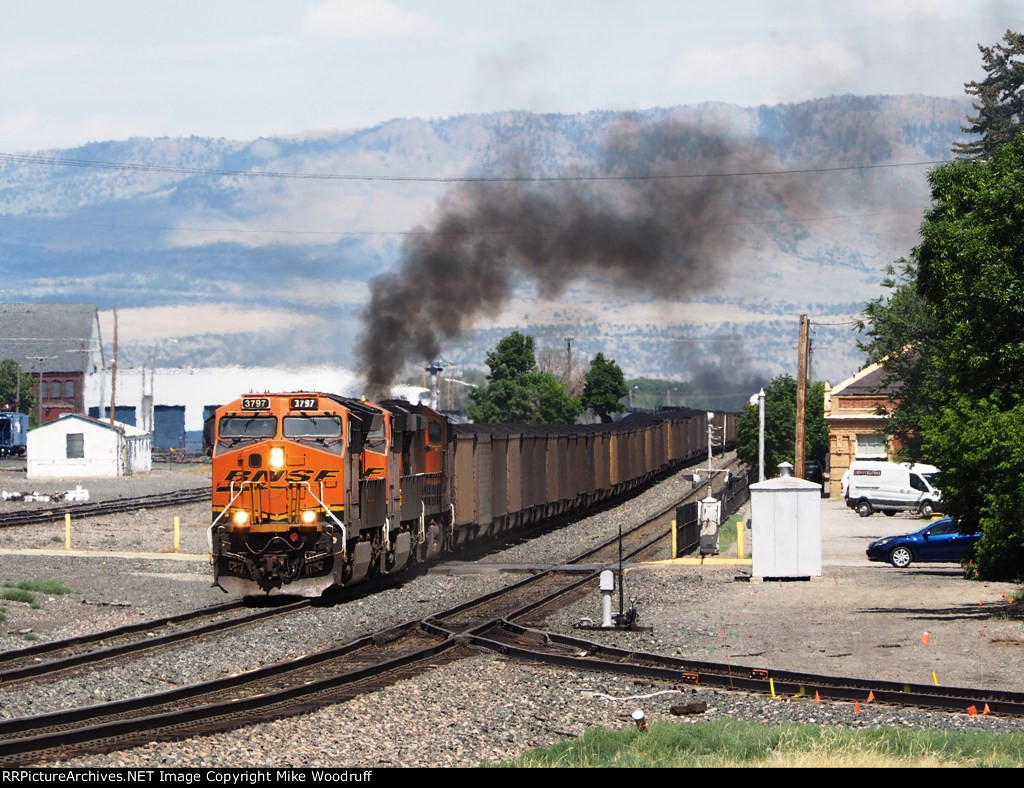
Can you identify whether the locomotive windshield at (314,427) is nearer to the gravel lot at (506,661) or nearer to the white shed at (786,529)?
the gravel lot at (506,661)

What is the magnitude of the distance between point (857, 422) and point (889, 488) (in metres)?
16.2

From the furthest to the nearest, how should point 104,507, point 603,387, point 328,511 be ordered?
point 603,387 → point 104,507 → point 328,511

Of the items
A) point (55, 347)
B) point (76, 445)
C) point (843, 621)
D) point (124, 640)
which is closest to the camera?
point (124, 640)

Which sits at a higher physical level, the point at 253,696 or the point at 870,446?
the point at 870,446

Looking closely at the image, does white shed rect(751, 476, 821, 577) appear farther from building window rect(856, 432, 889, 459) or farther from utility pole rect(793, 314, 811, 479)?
building window rect(856, 432, 889, 459)

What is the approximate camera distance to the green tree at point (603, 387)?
119125mm

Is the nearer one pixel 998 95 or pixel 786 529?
pixel 786 529

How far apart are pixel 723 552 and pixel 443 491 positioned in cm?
1229

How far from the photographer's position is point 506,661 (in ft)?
68.3

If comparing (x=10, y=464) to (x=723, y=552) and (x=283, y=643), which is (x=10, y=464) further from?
(x=283, y=643)

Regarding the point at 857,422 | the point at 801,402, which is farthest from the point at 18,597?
the point at 857,422

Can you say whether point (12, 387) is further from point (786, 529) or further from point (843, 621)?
point (843, 621)

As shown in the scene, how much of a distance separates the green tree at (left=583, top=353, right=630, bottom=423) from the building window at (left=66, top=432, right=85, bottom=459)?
43.5m

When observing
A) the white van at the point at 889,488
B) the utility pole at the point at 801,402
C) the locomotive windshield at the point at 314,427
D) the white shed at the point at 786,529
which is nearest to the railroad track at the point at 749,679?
the locomotive windshield at the point at 314,427
